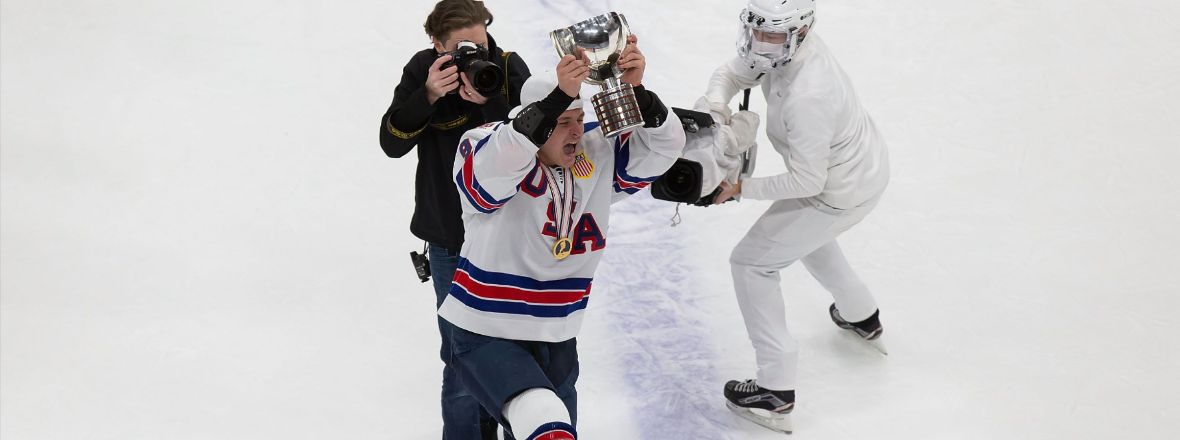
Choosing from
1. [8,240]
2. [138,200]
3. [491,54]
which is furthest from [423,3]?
[491,54]

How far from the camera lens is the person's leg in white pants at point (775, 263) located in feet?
12.2

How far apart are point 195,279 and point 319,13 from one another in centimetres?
183

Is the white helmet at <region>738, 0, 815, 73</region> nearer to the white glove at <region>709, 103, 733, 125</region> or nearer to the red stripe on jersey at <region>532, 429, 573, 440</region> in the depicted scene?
the white glove at <region>709, 103, 733, 125</region>

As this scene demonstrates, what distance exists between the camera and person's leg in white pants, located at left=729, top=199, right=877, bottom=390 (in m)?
3.71

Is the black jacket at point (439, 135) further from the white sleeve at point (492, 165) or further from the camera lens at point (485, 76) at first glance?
the white sleeve at point (492, 165)

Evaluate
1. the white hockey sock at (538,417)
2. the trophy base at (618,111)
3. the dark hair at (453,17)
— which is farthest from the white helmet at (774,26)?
the white hockey sock at (538,417)

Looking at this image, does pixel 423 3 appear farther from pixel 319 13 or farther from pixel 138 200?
pixel 138 200

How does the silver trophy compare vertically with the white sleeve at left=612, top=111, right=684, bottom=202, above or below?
above

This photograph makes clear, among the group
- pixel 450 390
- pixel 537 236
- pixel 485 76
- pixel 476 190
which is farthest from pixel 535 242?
pixel 450 390

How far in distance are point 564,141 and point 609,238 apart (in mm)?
2102

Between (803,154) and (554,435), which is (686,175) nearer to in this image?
(803,154)

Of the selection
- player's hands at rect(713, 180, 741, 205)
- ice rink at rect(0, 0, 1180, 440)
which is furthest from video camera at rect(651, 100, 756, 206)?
ice rink at rect(0, 0, 1180, 440)

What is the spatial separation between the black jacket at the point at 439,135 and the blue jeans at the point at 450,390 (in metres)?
0.08

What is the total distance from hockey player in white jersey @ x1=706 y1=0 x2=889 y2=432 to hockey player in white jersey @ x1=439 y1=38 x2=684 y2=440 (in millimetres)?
662
